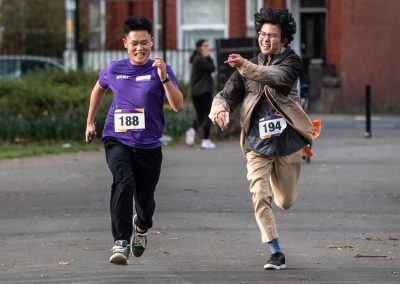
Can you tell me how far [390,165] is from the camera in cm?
1816

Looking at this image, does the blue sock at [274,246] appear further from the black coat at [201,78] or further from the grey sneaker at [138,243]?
the black coat at [201,78]

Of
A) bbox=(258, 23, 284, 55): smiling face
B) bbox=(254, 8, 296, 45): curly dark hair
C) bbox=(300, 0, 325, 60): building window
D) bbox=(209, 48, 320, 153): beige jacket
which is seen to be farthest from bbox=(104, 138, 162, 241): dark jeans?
bbox=(300, 0, 325, 60): building window

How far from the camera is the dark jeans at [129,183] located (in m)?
9.48

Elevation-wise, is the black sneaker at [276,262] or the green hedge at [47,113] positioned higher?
the black sneaker at [276,262]

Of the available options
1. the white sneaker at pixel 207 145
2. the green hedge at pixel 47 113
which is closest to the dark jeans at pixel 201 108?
the white sneaker at pixel 207 145

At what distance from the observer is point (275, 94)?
31.4 feet

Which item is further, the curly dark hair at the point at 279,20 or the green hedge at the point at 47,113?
the green hedge at the point at 47,113

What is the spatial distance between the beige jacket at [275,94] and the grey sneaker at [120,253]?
1102 mm

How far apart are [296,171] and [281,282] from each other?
1111mm

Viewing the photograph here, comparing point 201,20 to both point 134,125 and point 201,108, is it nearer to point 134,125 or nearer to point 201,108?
point 201,108

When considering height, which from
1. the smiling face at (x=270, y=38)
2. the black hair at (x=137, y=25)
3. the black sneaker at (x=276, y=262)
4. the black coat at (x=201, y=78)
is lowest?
the black sneaker at (x=276, y=262)

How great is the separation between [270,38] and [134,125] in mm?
1169

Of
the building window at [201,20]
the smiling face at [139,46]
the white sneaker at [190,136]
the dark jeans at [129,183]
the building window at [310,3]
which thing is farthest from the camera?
the building window at [310,3]

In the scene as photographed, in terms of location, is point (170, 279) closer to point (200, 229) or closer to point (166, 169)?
point (200, 229)
